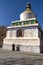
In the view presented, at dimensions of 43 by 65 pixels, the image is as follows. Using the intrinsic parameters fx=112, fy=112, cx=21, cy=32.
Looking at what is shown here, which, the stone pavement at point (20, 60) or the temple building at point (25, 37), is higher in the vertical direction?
the temple building at point (25, 37)

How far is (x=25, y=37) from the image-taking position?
58.8ft

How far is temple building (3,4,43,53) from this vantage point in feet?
54.4

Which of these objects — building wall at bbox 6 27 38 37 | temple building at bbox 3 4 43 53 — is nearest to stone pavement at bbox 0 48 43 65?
temple building at bbox 3 4 43 53

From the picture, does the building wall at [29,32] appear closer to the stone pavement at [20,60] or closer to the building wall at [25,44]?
the building wall at [25,44]

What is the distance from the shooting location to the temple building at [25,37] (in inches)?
653

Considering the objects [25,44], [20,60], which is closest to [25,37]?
[25,44]

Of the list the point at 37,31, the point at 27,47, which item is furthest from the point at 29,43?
the point at 37,31

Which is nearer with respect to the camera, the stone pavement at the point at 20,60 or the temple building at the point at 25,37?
the stone pavement at the point at 20,60

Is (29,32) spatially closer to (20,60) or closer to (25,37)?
(25,37)

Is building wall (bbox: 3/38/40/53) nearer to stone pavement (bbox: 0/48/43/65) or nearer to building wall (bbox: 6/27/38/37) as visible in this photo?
building wall (bbox: 6/27/38/37)

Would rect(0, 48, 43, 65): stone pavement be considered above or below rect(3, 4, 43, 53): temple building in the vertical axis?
below

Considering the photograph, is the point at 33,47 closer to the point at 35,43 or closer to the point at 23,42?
the point at 35,43

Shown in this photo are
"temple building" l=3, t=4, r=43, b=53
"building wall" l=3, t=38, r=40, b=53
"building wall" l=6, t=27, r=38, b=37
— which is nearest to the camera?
"building wall" l=3, t=38, r=40, b=53

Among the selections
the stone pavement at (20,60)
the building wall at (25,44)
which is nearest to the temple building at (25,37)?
the building wall at (25,44)
